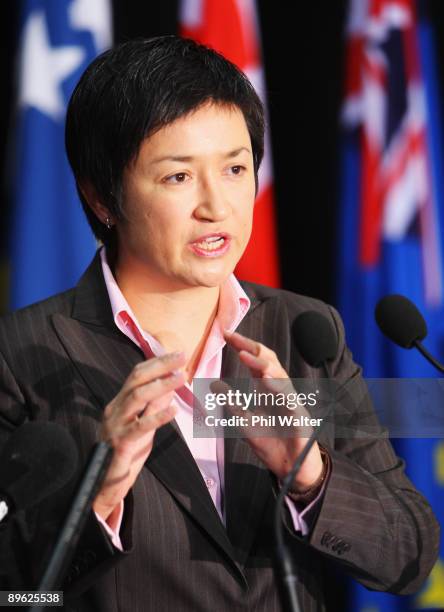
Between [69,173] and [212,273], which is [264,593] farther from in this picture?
[69,173]

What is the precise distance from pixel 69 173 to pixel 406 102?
3.41 feet

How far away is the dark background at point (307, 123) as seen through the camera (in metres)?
2.86

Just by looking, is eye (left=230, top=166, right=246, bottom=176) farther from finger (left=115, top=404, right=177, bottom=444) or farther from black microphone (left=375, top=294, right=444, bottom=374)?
finger (left=115, top=404, right=177, bottom=444)

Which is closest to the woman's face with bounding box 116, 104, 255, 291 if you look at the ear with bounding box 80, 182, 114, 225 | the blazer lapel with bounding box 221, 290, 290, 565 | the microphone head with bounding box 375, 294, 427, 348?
the ear with bounding box 80, 182, 114, 225

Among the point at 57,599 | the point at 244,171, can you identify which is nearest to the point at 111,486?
the point at 57,599

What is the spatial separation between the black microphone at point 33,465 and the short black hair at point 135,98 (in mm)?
580

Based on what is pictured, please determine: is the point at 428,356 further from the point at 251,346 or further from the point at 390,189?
the point at 390,189

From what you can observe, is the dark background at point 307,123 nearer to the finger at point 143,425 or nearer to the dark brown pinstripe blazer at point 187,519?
the dark brown pinstripe blazer at point 187,519

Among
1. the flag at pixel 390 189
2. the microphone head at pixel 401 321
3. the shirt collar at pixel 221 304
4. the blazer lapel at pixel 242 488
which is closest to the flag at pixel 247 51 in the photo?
the flag at pixel 390 189

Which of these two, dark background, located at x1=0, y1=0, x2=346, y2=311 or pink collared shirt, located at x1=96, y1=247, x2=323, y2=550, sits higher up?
dark background, located at x1=0, y1=0, x2=346, y2=311

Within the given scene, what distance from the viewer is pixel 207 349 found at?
1.66m

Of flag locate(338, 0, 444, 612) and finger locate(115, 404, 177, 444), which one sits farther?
flag locate(338, 0, 444, 612)

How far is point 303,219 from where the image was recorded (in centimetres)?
291

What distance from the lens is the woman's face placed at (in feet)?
4.99
